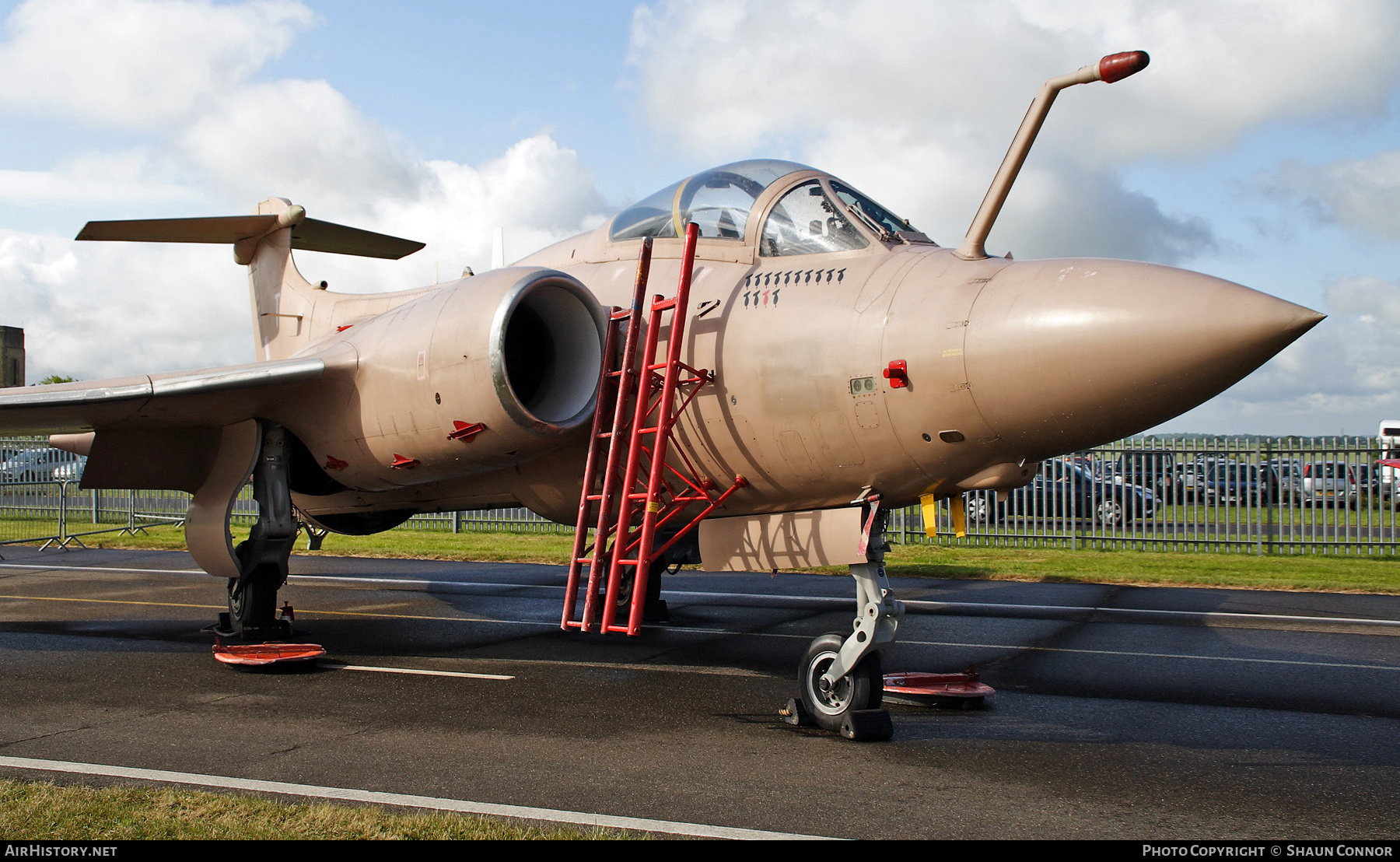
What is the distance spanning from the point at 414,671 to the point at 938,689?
13.6ft

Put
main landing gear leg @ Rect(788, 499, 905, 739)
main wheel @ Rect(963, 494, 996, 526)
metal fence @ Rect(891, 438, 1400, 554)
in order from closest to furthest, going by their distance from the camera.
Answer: main landing gear leg @ Rect(788, 499, 905, 739) < metal fence @ Rect(891, 438, 1400, 554) < main wheel @ Rect(963, 494, 996, 526)

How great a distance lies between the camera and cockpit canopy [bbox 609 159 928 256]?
249 inches

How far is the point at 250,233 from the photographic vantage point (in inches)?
458

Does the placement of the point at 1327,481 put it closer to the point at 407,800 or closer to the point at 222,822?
→ the point at 407,800

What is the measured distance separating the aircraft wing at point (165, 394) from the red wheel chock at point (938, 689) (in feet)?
15.7

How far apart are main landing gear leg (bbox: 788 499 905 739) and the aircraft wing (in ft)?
14.1

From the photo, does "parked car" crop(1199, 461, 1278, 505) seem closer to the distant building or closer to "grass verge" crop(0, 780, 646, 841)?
"grass verge" crop(0, 780, 646, 841)

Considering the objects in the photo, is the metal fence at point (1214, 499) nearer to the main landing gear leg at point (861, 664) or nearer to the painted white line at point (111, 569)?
the main landing gear leg at point (861, 664)

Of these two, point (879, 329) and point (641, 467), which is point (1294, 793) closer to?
point (879, 329)

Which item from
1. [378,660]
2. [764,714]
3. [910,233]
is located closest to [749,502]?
[764,714]

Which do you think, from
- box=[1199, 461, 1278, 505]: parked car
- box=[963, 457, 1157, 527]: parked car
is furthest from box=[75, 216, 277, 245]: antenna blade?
box=[1199, 461, 1278, 505]: parked car

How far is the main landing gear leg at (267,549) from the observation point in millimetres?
8727

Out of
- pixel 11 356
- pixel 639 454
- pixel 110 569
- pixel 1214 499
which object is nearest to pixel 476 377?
pixel 639 454

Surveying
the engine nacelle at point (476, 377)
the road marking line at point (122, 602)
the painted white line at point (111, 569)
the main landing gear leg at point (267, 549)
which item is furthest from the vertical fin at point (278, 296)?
the painted white line at point (111, 569)
